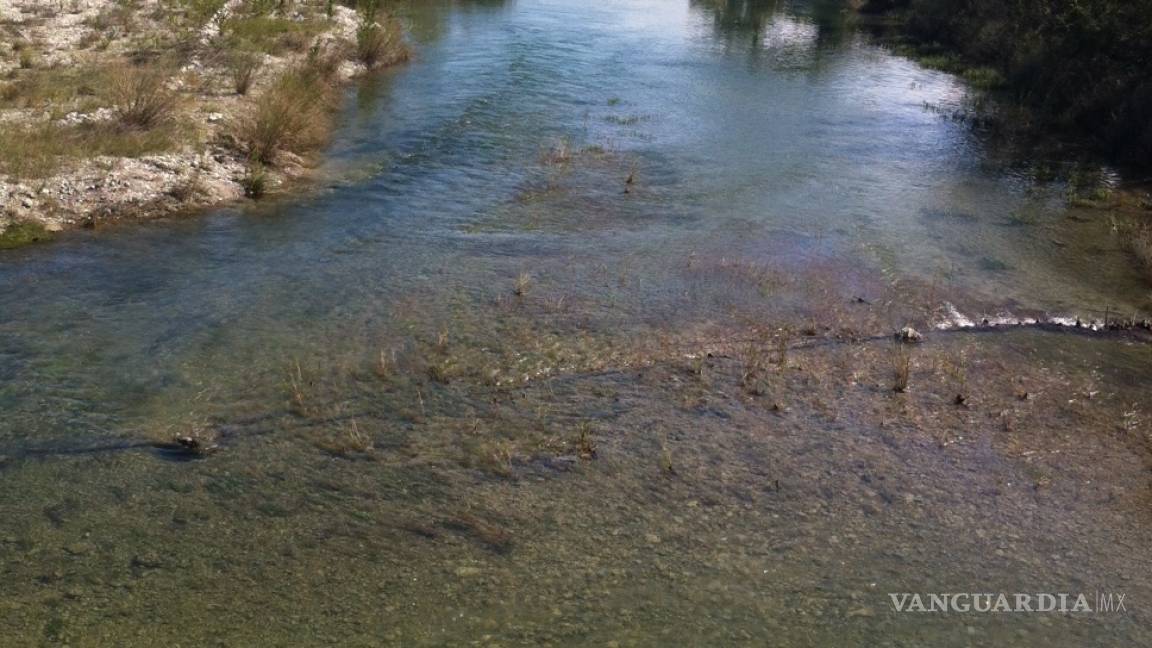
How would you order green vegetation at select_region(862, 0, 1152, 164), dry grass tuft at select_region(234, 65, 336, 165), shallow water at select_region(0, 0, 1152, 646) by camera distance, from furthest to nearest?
green vegetation at select_region(862, 0, 1152, 164), dry grass tuft at select_region(234, 65, 336, 165), shallow water at select_region(0, 0, 1152, 646)

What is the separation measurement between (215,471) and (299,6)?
2268 cm

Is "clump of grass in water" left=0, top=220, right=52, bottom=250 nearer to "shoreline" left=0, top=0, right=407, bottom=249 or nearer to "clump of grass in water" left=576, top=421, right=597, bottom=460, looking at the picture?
"shoreline" left=0, top=0, right=407, bottom=249

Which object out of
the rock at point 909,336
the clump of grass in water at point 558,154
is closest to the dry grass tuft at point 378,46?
the clump of grass in water at point 558,154

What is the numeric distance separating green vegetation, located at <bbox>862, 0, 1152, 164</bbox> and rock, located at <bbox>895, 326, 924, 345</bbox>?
10.8 m

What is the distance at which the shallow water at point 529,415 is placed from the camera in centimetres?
686

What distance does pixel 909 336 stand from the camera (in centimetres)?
1113

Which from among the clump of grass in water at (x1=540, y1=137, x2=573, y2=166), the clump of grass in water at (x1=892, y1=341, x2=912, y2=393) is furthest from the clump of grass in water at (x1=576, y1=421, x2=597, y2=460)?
the clump of grass in water at (x1=540, y1=137, x2=573, y2=166)

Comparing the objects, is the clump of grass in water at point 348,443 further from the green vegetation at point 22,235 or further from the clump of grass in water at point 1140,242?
the clump of grass in water at point 1140,242

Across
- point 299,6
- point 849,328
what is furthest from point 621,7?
point 849,328

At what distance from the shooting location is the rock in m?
11.1

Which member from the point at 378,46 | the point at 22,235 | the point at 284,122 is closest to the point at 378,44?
the point at 378,46

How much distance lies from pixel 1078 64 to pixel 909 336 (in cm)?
1493

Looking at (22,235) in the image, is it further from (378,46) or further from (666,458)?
(378,46)

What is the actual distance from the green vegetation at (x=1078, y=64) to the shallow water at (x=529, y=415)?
126 inches
